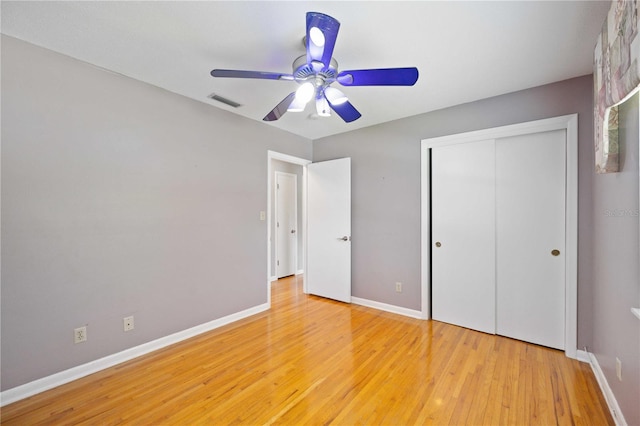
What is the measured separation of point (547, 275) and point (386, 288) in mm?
1642

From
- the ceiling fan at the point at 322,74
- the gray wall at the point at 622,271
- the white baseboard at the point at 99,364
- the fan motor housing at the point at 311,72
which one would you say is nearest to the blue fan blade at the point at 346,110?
the ceiling fan at the point at 322,74

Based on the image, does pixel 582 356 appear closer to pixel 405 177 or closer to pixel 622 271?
pixel 622 271

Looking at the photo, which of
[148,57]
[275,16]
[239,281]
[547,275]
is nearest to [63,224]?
[148,57]

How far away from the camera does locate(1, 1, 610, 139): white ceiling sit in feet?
5.20

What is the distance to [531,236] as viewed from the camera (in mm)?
2570

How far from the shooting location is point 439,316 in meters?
3.11

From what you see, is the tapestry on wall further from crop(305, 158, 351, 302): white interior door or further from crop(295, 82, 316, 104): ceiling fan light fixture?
crop(305, 158, 351, 302): white interior door

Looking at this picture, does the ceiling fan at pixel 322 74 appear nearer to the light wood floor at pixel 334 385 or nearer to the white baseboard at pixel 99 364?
the light wood floor at pixel 334 385

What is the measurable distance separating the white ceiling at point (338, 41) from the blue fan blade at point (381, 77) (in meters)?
0.34

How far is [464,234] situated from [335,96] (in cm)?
210

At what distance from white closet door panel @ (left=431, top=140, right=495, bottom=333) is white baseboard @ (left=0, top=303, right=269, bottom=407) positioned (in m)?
2.51

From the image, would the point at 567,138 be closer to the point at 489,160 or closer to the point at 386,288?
the point at 489,160

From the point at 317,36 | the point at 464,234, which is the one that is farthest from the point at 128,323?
the point at 464,234

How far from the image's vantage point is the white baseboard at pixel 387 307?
128 inches
